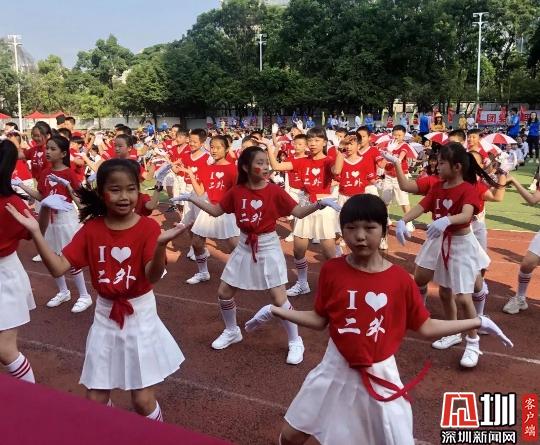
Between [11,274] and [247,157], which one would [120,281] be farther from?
[247,157]

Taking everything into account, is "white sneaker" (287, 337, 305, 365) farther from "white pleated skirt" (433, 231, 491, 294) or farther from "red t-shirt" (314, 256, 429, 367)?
"red t-shirt" (314, 256, 429, 367)

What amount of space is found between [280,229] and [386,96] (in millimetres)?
29418

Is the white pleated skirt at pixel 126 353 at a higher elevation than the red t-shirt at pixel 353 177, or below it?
below

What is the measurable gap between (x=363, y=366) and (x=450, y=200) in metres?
2.28

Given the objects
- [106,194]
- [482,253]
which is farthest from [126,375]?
[482,253]

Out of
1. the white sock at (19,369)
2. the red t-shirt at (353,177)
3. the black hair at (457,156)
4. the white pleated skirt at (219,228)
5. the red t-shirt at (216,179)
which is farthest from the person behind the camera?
the red t-shirt at (353,177)

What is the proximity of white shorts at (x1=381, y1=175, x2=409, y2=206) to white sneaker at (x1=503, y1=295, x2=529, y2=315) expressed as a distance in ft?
14.2

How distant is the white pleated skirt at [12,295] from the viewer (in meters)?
3.51

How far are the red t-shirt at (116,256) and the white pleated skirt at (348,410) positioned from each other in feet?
3.64

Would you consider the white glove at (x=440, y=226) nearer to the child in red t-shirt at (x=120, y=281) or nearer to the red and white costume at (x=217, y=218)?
the child in red t-shirt at (x=120, y=281)

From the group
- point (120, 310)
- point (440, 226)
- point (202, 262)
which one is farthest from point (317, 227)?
point (120, 310)

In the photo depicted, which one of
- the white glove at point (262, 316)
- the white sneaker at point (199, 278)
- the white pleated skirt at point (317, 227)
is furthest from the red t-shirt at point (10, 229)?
the white pleated skirt at point (317, 227)

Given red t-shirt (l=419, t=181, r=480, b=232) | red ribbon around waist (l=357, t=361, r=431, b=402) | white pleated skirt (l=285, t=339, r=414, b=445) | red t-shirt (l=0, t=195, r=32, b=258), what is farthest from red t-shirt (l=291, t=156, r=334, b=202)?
red ribbon around waist (l=357, t=361, r=431, b=402)

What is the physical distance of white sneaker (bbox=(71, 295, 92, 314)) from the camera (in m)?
5.98
